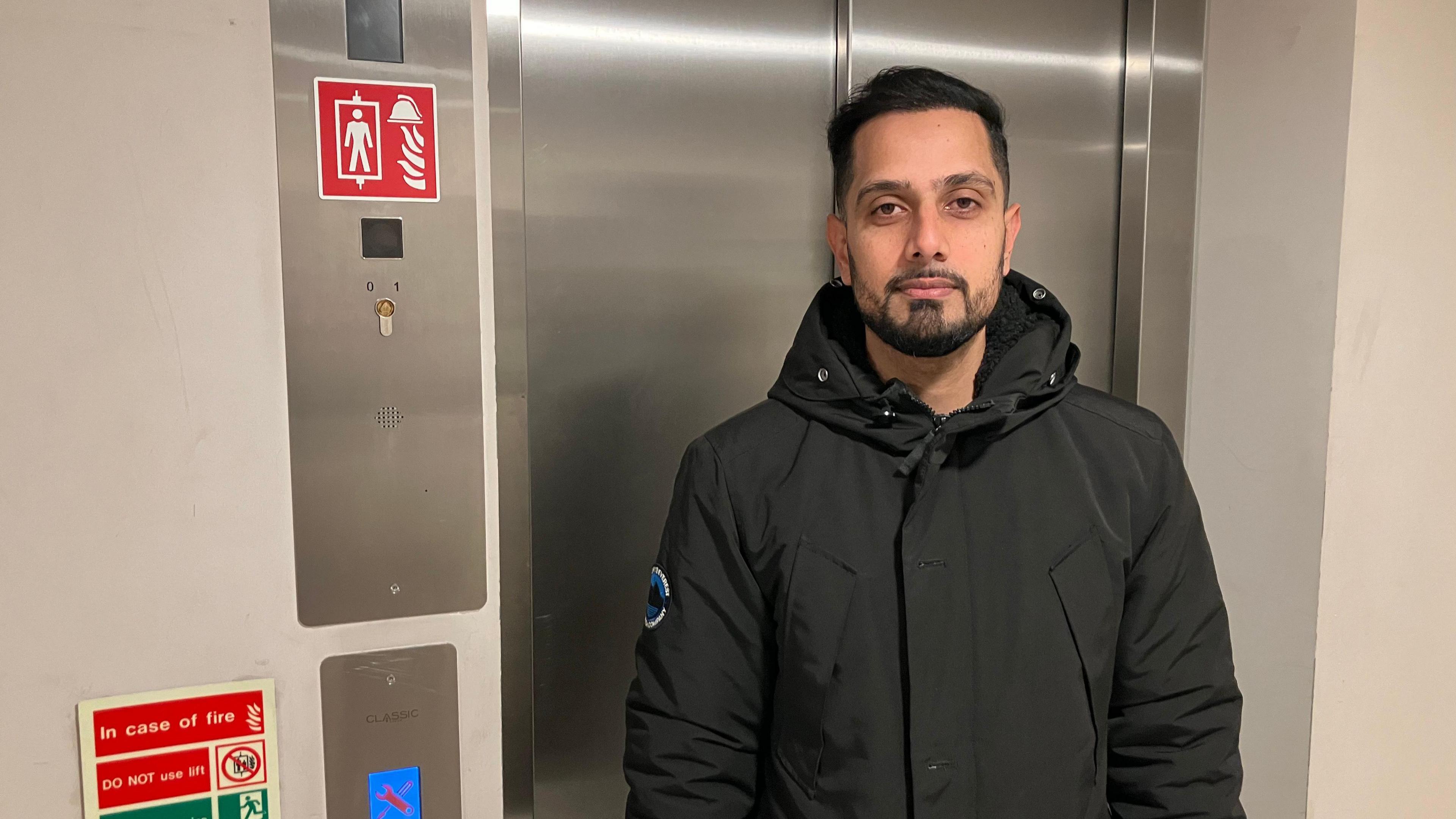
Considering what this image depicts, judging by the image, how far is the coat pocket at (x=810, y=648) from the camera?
1.24m

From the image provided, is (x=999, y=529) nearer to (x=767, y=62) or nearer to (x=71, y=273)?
(x=767, y=62)

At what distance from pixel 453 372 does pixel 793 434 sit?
1.56 feet

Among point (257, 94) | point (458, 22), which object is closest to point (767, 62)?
point (458, 22)

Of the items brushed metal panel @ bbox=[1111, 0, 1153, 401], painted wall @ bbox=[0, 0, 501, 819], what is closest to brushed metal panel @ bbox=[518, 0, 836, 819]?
painted wall @ bbox=[0, 0, 501, 819]

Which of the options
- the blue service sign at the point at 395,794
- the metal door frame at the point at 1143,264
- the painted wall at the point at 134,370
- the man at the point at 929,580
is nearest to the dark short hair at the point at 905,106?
the man at the point at 929,580

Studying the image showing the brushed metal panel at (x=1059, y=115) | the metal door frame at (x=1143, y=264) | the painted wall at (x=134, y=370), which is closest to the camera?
the painted wall at (x=134, y=370)

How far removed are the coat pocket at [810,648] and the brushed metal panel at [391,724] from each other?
1.55ft

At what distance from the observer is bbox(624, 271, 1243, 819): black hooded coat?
1235mm

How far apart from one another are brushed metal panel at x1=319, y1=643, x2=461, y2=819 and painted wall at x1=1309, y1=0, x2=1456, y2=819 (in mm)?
1593

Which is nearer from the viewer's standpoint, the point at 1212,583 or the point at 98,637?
the point at 98,637

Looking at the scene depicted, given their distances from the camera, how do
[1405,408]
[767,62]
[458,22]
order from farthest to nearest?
[1405,408] → [767,62] → [458,22]

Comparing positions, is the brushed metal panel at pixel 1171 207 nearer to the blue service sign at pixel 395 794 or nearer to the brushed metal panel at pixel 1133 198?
the brushed metal panel at pixel 1133 198

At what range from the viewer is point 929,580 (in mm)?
1233

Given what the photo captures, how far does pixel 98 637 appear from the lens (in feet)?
3.88
